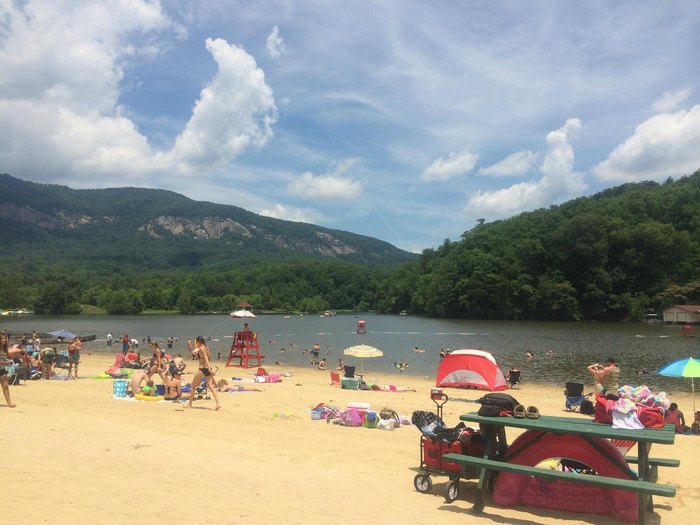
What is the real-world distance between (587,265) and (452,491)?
98.4 m

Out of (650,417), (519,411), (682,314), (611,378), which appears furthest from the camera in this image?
(682,314)

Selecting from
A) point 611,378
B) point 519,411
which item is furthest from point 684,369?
point 519,411

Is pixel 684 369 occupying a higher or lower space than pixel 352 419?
higher

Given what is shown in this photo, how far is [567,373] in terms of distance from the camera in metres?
29.8

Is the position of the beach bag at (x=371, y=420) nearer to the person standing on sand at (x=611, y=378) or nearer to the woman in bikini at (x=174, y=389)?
the woman in bikini at (x=174, y=389)

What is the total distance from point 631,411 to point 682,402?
16.4 m

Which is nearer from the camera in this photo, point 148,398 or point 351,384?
point 148,398

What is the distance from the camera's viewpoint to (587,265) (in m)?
96.9

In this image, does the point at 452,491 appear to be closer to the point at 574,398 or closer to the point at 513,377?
the point at 574,398

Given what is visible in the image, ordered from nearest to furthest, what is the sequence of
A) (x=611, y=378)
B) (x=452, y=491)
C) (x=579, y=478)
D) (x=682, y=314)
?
(x=579, y=478), (x=452, y=491), (x=611, y=378), (x=682, y=314)

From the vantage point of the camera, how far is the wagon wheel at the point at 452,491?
718 cm

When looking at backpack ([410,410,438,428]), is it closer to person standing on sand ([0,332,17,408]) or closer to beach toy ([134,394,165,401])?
beach toy ([134,394,165,401])

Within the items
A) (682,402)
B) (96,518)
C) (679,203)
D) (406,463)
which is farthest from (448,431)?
(679,203)

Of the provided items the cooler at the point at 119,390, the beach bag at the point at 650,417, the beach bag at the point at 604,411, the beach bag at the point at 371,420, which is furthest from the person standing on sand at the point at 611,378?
the cooler at the point at 119,390
